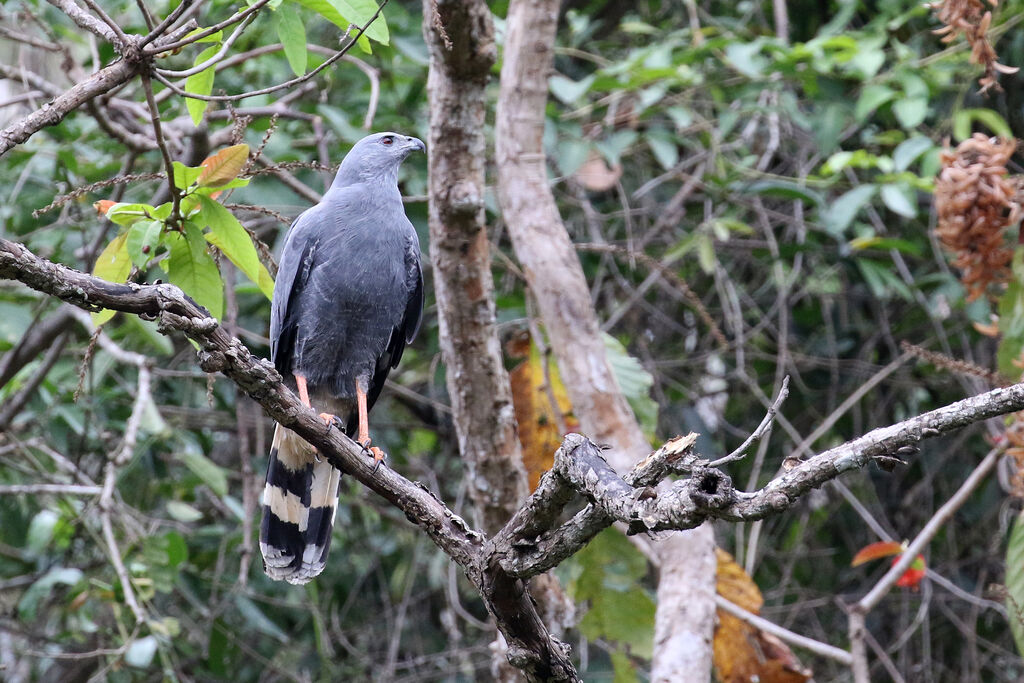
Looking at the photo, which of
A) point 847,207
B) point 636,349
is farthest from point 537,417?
point 847,207

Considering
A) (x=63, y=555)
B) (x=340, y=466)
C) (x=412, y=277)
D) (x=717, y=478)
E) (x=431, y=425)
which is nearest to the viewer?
(x=717, y=478)

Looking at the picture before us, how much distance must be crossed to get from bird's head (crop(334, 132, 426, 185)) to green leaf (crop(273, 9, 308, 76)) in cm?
112

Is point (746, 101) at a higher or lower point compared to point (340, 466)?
higher

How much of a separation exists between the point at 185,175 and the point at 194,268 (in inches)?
12.1

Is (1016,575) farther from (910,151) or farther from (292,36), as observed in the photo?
(292,36)

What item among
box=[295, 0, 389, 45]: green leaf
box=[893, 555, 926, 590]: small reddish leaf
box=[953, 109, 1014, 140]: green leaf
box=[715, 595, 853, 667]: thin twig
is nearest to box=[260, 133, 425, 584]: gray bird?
box=[295, 0, 389, 45]: green leaf

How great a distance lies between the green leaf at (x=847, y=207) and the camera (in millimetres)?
4758

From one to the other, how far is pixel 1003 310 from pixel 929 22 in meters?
2.79

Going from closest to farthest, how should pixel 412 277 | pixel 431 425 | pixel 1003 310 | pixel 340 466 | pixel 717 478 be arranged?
pixel 717 478 < pixel 340 466 < pixel 1003 310 < pixel 412 277 < pixel 431 425

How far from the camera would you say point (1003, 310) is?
136 inches

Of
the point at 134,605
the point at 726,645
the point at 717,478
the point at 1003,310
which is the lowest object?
the point at 726,645

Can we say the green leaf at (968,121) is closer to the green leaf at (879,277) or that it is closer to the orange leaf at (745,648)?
the green leaf at (879,277)

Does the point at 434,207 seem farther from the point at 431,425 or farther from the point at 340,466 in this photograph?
the point at 431,425

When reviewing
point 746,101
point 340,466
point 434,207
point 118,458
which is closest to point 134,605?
point 118,458
